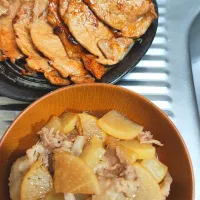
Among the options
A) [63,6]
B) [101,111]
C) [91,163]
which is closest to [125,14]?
[63,6]

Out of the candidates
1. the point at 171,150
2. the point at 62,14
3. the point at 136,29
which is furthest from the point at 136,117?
the point at 62,14

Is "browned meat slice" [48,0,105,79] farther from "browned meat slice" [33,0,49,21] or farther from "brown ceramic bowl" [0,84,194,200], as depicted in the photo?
"brown ceramic bowl" [0,84,194,200]

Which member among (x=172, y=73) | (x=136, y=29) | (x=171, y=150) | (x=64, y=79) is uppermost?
(x=136, y=29)

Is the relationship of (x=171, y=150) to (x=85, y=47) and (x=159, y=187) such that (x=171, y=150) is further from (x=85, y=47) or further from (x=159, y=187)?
(x=85, y=47)

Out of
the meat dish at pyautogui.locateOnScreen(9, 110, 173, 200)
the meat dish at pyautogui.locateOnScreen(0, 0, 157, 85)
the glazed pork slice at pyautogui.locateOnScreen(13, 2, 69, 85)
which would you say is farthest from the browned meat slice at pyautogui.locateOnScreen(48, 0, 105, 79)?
the meat dish at pyautogui.locateOnScreen(9, 110, 173, 200)

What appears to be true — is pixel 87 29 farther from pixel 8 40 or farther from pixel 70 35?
pixel 8 40

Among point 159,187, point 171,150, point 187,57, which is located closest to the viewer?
point 159,187

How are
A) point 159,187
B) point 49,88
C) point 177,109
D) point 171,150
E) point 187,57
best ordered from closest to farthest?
point 159,187 → point 171,150 → point 49,88 → point 177,109 → point 187,57
